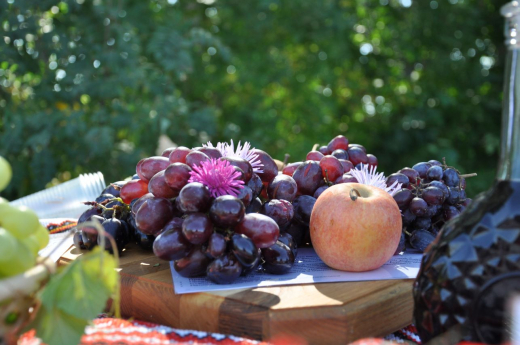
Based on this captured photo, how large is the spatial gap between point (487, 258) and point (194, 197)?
16.9 inches

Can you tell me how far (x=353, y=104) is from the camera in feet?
13.7

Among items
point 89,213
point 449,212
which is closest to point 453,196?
point 449,212

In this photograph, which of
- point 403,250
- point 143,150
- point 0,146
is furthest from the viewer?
point 143,150

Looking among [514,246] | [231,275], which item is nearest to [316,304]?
[231,275]

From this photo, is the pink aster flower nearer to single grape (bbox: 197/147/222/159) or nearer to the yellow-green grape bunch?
single grape (bbox: 197/147/222/159)

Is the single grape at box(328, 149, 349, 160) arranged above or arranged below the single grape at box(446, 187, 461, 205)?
above

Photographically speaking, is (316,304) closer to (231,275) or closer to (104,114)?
(231,275)

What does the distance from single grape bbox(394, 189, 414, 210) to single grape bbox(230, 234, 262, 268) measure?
35 cm

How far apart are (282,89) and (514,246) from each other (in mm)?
3613

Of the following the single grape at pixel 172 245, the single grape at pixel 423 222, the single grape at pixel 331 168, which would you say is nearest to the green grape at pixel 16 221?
the single grape at pixel 172 245

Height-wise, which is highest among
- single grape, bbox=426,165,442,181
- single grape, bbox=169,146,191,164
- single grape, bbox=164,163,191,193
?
single grape, bbox=169,146,191,164

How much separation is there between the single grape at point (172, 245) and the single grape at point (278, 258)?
0.13 m

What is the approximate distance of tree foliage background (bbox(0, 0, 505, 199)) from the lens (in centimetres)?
260

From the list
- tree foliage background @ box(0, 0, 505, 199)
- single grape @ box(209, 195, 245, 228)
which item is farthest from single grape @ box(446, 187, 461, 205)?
tree foliage background @ box(0, 0, 505, 199)
